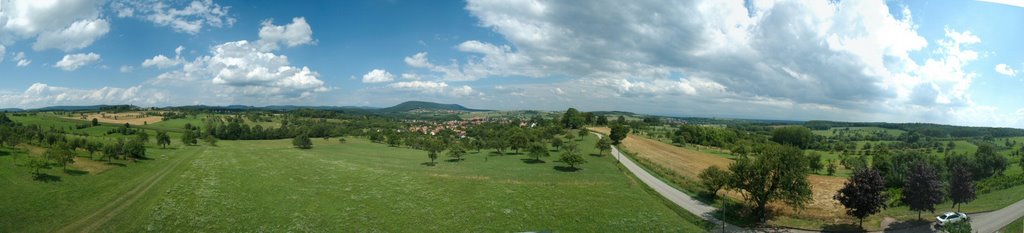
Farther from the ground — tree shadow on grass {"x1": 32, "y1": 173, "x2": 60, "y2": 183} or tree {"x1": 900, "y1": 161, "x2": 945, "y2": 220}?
tree {"x1": 900, "y1": 161, "x2": 945, "y2": 220}

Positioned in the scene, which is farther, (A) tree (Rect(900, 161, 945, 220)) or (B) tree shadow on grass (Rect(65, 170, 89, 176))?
(B) tree shadow on grass (Rect(65, 170, 89, 176))

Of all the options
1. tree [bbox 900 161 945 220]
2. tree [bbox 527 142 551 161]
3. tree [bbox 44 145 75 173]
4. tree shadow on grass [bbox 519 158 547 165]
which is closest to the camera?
tree [bbox 900 161 945 220]

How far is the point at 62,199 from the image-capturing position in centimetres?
2708

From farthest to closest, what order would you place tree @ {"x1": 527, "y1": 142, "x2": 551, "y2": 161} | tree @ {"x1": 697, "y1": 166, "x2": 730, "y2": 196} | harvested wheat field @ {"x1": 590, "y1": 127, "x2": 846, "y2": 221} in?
tree @ {"x1": 527, "y1": 142, "x2": 551, "y2": 161}
tree @ {"x1": 697, "y1": 166, "x2": 730, "y2": 196}
harvested wheat field @ {"x1": 590, "y1": 127, "x2": 846, "y2": 221}

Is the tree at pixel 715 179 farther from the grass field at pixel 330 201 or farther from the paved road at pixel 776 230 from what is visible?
the grass field at pixel 330 201

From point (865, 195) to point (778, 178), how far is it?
14.3ft

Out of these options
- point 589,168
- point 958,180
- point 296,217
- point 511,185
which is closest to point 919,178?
point 958,180

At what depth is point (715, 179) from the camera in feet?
102

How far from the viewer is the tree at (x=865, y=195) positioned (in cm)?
2395

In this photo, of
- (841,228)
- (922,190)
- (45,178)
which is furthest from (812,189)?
(45,178)

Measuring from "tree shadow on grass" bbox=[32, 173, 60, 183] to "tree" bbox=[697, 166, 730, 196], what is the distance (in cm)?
5041

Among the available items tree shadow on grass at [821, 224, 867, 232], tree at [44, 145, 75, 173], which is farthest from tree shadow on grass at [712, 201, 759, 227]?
tree at [44, 145, 75, 173]

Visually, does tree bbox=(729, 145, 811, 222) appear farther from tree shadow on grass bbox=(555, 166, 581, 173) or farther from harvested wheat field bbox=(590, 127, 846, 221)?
tree shadow on grass bbox=(555, 166, 581, 173)

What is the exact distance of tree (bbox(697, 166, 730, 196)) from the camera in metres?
30.1
